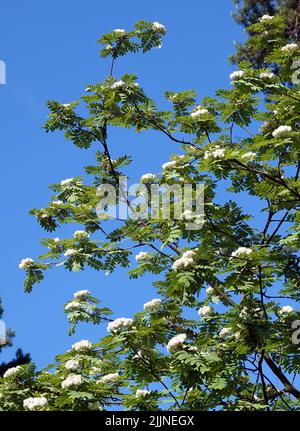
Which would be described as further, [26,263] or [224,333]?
[26,263]

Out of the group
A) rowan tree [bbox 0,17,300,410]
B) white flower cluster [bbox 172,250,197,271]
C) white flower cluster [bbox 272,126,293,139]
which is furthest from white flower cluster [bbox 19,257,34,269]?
white flower cluster [bbox 272,126,293,139]

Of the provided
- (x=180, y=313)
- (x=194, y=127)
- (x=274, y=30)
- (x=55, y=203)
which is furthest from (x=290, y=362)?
(x=274, y=30)

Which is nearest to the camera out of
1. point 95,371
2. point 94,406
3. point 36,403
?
point 94,406

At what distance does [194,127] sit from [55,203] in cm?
213

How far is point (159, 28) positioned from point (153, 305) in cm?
425

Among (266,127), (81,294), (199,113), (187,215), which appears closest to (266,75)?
(266,127)

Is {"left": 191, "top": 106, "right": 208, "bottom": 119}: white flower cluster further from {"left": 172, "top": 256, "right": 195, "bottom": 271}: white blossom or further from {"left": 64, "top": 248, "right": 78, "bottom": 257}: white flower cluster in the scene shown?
{"left": 172, "top": 256, "right": 195, "bottom": 271}: white blossom

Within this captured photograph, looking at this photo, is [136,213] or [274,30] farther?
[274,30]

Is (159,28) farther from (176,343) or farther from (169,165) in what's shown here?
(176,343)

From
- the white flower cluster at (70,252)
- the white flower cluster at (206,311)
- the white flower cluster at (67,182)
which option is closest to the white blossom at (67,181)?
the white flower cluster at (67,182)

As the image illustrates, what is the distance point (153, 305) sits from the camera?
6.75 meters

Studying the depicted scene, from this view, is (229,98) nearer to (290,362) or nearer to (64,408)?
(290,362)

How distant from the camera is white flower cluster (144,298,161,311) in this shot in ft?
22.0
